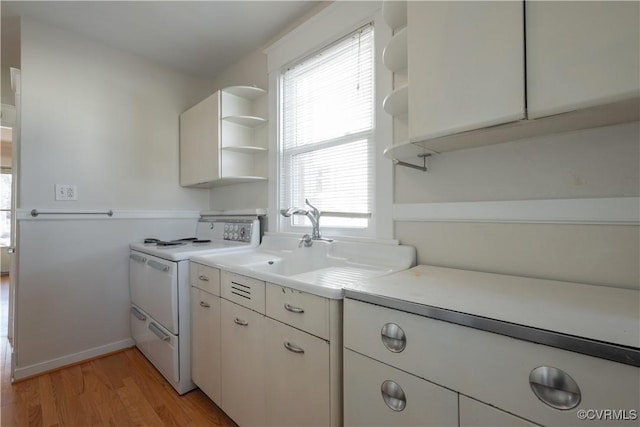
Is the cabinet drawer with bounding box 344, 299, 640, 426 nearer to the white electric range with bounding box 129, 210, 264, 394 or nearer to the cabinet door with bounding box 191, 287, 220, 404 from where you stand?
the cabinet door with bounding box 191, 287, 220, 404

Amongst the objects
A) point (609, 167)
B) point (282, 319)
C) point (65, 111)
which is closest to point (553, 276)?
point (609, 167)

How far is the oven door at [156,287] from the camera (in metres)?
1.66

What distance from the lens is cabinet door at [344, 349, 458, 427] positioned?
73 centimetres

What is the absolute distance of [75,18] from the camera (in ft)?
6.30

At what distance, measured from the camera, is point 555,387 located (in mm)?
579

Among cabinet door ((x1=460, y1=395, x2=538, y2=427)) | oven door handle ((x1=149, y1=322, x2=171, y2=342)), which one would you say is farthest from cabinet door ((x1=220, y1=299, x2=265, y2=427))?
cabinet door ((x1=460, y1=395, x2=538, y2=427))

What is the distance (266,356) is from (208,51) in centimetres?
234

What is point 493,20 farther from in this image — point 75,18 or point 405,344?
Result: point 75,18

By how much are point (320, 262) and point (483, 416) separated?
3.45 ft

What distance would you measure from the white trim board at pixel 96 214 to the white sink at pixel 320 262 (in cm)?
104

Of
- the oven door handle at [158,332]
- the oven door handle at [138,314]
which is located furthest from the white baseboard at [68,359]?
the oven door handle at [158,332]

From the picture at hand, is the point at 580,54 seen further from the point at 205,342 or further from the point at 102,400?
the point at 102,400

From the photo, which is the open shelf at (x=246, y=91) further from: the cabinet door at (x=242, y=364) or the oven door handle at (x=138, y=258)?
the cabinet door at (x=242, y=364)

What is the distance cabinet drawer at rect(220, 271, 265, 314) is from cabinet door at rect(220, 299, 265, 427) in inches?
1.2
